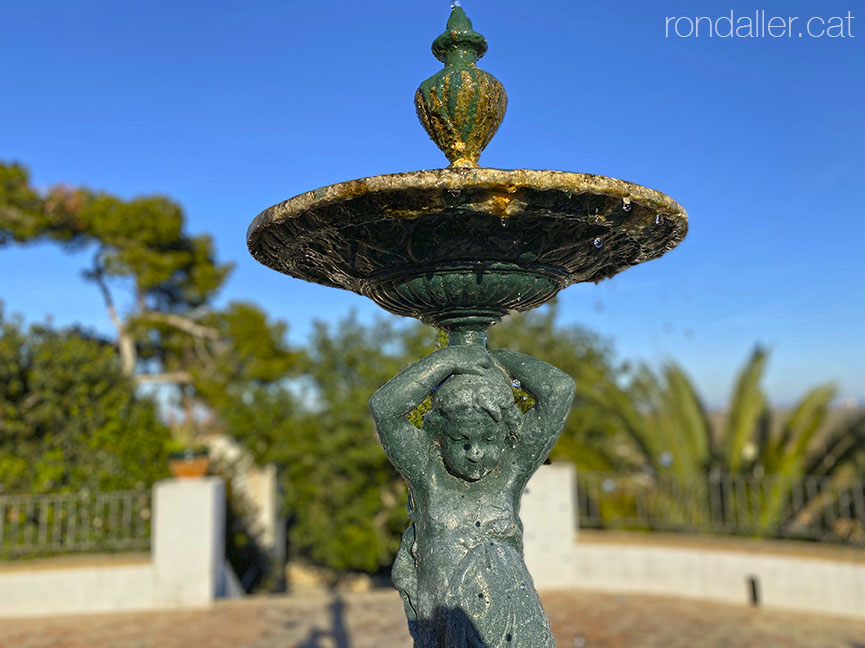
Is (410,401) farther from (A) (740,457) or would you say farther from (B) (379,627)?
(A) (740,457)

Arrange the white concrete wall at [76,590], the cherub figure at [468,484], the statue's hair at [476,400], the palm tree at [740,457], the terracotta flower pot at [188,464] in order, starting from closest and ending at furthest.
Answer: the cherub figure at [468,484] < the statue's hair at [476,400] < the white concrete wall at [76,590] < the palm tree at [740,457] < the terracotta flower pot at [188,464]

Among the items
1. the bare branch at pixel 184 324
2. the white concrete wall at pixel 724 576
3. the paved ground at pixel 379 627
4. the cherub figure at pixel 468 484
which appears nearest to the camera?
the cherub figure at pixel 468 484

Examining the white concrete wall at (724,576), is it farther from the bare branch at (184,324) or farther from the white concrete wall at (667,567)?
the bare branch at (184,324)

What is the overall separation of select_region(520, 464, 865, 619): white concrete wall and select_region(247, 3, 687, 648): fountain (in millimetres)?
5291

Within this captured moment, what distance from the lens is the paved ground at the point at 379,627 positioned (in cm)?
555

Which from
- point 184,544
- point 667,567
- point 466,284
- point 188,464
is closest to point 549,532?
point 667,567

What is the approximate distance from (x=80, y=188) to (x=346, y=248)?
15.9 metres

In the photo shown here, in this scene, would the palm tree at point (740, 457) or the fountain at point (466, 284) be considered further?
the palm tree at point (740, 457)

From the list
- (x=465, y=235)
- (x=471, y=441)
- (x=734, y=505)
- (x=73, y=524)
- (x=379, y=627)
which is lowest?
(x=379, y=627)

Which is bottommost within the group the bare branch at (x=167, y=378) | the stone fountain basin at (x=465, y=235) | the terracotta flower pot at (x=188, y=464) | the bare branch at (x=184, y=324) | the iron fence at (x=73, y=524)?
the iron fence at (x=73, y=524)

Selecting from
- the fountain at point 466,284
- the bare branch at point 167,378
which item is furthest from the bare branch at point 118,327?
the fountain at point 466,284

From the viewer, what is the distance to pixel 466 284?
2328mm

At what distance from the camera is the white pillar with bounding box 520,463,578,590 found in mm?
7625

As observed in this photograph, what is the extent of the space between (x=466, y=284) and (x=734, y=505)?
6.29 meters
